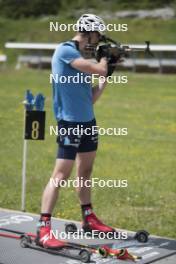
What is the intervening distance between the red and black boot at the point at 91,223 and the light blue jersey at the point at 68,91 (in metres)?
0.97

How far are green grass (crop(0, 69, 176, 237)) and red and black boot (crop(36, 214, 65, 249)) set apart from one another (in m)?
1.34

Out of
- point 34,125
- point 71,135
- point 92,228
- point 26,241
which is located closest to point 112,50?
point 71,135

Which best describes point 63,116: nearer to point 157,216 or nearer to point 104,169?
point 157,216

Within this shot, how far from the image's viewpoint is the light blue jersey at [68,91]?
6.01 metres

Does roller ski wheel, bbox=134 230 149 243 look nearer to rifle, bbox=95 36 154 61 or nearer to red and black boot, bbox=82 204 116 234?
red and black boot, bbox=82 204 116 234

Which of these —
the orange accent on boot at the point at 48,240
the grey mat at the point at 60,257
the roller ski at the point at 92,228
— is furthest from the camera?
the roller ski at the point at 92,228

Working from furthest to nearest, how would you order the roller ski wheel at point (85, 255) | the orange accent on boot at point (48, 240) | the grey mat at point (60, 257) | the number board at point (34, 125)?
the number board at point (34, 125)
the orange accent on boot at point (48, 240)
the grey mat at point (60, 257)
the roller ski wheel at point (85, 255)

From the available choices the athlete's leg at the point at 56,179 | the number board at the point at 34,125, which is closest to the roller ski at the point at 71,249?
the athlete's leg at the point at 56,179

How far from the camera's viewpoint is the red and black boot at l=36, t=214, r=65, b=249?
593 cm

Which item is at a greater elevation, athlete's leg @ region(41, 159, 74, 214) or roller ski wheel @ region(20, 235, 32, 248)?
athlete's leg @ region(41, 159, 74, 214)

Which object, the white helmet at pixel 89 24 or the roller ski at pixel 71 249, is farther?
the white helmet at pixel 89 24

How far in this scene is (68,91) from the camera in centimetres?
607

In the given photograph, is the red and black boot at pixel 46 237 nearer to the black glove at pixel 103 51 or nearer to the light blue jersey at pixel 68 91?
the light blue jersey at pixel 68 91

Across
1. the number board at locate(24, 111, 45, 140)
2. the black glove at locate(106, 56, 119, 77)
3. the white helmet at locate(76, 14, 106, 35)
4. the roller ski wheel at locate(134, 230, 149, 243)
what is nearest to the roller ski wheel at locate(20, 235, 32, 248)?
the roller ski wheel at locate(134, 230, 149, 243)
